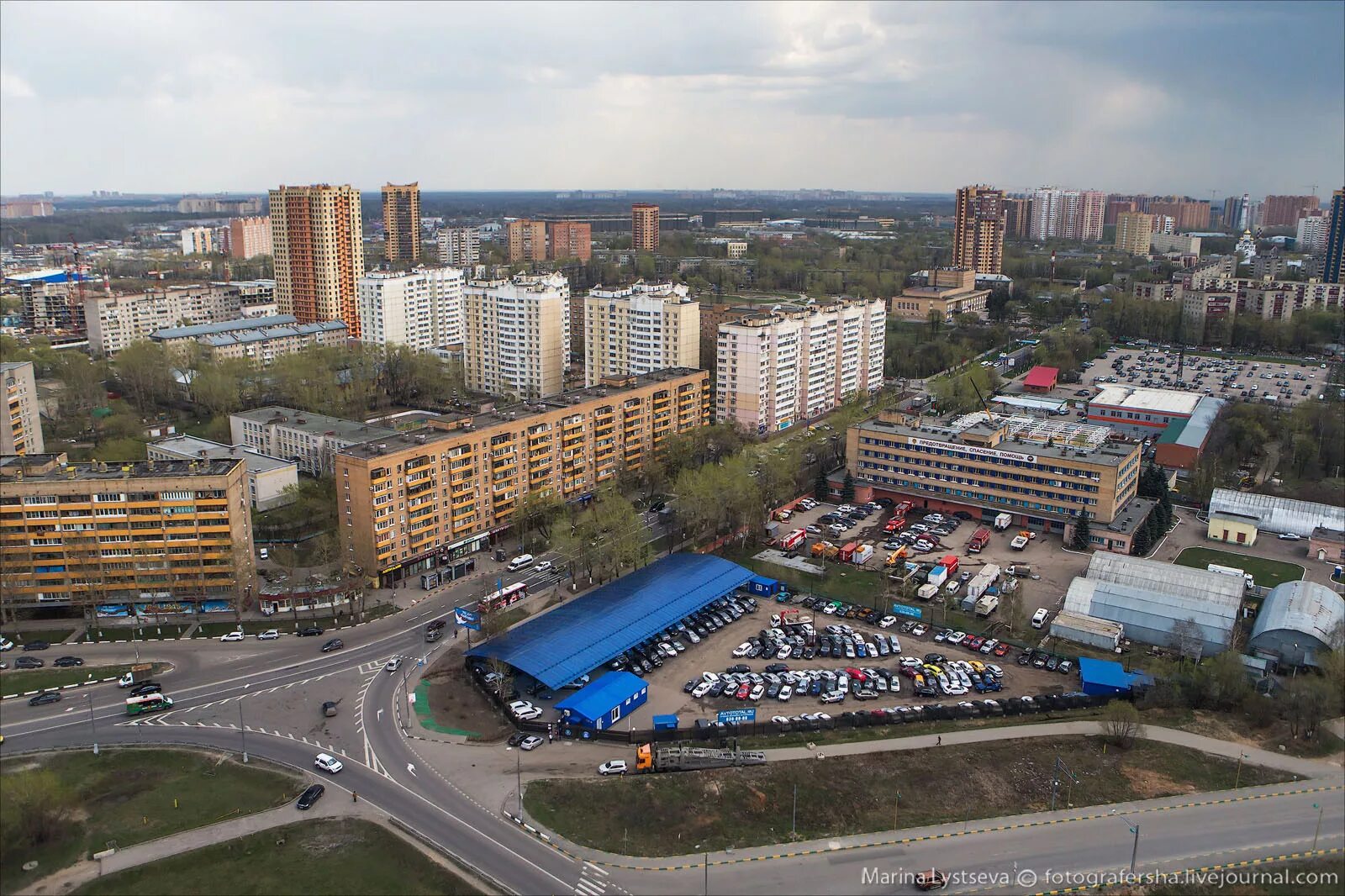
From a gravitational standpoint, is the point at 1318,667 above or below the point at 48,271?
below

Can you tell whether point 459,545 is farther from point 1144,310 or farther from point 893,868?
point 1144,310

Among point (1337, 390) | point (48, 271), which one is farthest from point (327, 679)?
point (48, 271)

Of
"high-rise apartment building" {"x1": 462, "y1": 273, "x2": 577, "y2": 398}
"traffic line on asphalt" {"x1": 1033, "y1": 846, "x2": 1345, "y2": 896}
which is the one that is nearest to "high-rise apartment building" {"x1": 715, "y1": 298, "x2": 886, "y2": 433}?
"high-rise apartment building" {"x1": 462, "y1": 273, "x2": 577, "y2": 398}

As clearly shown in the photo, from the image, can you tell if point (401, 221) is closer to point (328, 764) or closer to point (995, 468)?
point (995, 468)

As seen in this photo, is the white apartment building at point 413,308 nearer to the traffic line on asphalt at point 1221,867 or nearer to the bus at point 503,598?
the bus at point 503,598

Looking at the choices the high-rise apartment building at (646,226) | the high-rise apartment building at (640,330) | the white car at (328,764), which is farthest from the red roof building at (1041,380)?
the high-rise apartment building at (646,226)

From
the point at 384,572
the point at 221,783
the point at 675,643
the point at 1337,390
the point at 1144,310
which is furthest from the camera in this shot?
the point at 1144,310
